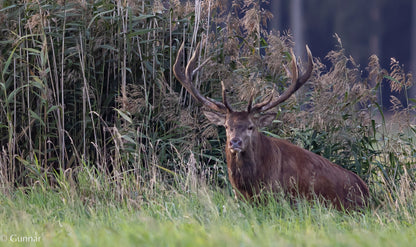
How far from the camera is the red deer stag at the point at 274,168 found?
6262mm

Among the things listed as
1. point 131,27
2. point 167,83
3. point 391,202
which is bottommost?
point 391,202

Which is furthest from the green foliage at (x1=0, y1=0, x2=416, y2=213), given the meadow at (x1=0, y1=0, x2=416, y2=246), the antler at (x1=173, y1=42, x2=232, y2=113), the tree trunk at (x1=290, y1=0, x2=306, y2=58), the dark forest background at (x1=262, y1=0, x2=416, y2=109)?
the dark forest background at (x1=262, y1=0, x2=416, y2=109)

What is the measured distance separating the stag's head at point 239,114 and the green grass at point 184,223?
1.72 feet

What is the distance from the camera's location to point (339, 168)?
6.58m

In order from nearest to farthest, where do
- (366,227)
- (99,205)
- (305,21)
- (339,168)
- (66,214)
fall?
1. (366,227)
2. (66,214)
3. (99,205)
4. (339,168)
5. (305,21)

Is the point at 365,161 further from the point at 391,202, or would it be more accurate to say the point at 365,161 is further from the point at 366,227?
the point at 366,227

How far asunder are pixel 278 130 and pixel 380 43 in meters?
22.6

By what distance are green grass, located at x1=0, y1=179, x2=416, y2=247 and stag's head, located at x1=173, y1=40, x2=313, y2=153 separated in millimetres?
525

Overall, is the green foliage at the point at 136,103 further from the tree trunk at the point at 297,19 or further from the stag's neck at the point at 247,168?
the tree trunk at the point at 297,19

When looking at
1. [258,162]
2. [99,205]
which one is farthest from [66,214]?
[258,162]

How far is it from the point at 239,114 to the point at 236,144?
385mm

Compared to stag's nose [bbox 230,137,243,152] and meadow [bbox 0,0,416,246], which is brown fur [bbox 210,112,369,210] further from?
meadow [bbox 0,0,416,246]

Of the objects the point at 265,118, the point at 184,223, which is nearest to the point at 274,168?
the point at 265,118

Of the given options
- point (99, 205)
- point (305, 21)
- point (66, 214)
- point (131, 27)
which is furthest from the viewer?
point (305, 21)
